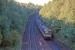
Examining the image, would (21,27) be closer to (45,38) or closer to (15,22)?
(15,22)

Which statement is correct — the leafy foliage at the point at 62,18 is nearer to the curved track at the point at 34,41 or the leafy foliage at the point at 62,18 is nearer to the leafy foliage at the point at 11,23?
the curved track at the point at 34,41

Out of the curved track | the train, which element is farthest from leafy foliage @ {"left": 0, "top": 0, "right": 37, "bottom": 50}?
the train

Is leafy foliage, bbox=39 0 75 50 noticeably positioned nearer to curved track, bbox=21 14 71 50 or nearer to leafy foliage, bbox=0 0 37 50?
curved track, bbox=21 14 71 50

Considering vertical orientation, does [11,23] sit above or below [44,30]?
above

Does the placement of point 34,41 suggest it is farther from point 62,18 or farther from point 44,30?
point 62,18

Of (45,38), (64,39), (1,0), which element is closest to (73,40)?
(64,39)

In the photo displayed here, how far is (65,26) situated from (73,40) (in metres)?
0.21

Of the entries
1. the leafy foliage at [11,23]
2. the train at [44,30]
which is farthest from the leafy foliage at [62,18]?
the leafy foliage at [11,23]

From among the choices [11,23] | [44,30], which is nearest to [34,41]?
[44,30]

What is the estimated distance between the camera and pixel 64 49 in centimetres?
356

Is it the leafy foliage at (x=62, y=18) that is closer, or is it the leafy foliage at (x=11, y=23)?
the leafy foliage at (x=11, y=23)

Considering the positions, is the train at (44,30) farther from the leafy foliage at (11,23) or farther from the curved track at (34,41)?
the leafy foliage at (11,23)

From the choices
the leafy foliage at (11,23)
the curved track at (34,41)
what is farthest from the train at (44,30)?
the leafy foliage at (11,23)

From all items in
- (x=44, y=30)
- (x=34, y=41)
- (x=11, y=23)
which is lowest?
(x=34, y=41)
